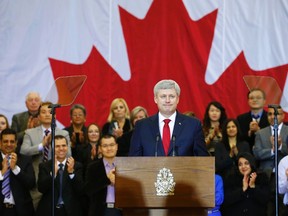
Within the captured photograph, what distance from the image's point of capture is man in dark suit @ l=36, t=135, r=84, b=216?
849 cm

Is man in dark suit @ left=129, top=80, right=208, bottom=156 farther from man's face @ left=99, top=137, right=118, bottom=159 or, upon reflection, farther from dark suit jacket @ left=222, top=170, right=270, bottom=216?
dark suit jacket @ left=222, top=170, right=270, bottom=216

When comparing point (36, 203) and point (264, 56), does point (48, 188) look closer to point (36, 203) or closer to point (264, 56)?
point (36, 203)

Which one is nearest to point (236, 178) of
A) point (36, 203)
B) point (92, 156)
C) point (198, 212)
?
point (92, 156)

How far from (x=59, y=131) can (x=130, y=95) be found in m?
1.79

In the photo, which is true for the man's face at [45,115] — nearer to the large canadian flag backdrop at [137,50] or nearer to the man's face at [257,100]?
the large canadian flag backdrop at [137,50]

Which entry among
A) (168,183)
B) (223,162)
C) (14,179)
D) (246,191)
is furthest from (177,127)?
(14,179)

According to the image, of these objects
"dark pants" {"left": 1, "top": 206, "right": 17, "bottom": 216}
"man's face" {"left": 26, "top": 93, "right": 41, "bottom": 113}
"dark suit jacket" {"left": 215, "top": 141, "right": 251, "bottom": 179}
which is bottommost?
"dark pants" {"left": 1, "top": 206, "right": 17, "bottom": 216}

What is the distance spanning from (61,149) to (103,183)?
67cm

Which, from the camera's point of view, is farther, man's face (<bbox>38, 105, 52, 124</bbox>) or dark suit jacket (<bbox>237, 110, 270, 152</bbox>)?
dark suit jacket (<bbox>237, 110, 270, 152</bbox>)

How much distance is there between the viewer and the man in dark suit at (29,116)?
968 centimetres

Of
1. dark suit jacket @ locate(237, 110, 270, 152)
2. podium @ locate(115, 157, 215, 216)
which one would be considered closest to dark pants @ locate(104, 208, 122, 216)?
dark suit jacket @ locate(237, 110, 270, 152)

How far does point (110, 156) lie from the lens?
8492 mm

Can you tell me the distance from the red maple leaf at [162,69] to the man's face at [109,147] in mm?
2076

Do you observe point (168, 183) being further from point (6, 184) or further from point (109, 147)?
point (6, 184)
